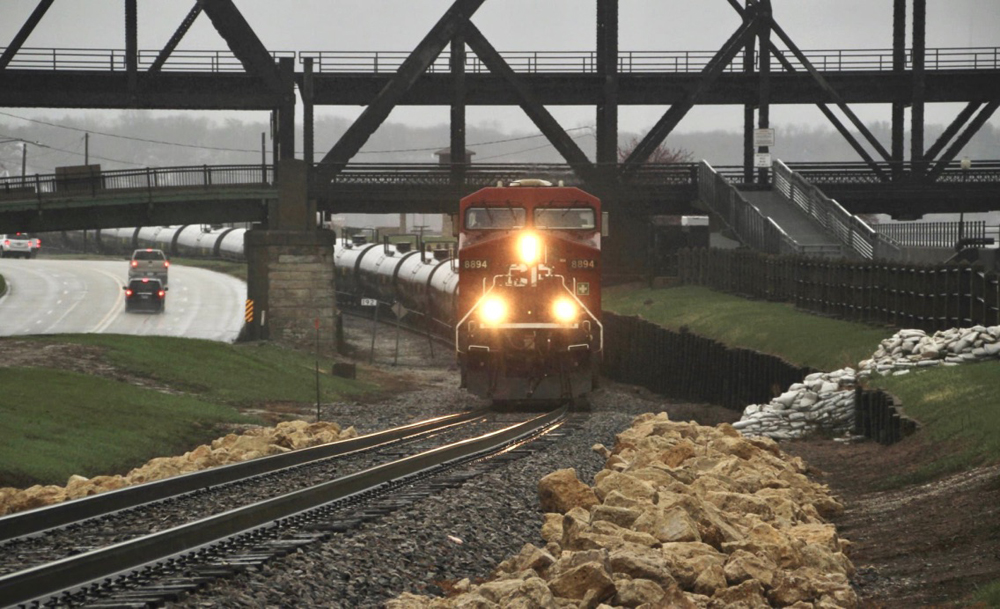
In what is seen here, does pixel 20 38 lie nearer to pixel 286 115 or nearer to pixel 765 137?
pixel 286 115

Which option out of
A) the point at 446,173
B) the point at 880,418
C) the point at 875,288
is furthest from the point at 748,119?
the point at 880,418

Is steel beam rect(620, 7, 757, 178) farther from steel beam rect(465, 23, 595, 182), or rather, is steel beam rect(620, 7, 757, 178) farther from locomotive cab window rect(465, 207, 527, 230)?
locomotive cab window rect(465, 207, 527, 230)

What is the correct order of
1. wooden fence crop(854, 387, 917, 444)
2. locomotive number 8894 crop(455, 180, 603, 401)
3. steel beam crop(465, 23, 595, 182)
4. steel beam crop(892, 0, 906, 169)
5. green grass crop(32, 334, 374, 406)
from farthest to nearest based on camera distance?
steel beam crop(892, 0, 906, 169) < steel beam crop(465, 23, 595, 182) < green grass crop(32, 334, 374, 406) < locomotive number 8894 crop(455, 180, 603, 401) < wooden fence crop(854, 387, 917, 444)

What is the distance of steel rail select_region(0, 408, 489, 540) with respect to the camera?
45.7 ft

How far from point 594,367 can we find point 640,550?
2098 cm

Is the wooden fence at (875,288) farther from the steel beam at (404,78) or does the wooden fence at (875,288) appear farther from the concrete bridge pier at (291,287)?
the steel beam at (404,78)

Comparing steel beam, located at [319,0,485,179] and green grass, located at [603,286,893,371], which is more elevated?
steel beam, located at [319,0,485,179]

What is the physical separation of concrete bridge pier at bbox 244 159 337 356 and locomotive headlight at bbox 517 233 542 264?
28.2m

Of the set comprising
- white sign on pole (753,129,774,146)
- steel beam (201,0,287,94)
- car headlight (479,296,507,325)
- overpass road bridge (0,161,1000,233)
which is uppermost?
steel beam (201,0,287,94)

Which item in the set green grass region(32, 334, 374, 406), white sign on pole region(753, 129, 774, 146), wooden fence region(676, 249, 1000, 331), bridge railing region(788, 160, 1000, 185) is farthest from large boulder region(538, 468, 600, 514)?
bridge railing region(788, 160, 1000, 185)

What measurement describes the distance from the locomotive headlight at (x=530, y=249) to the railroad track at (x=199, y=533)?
10317 millimetres

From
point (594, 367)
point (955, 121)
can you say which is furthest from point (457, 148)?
point (594, 367)

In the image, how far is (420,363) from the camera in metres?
56.0

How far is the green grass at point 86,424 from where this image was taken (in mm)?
22109
